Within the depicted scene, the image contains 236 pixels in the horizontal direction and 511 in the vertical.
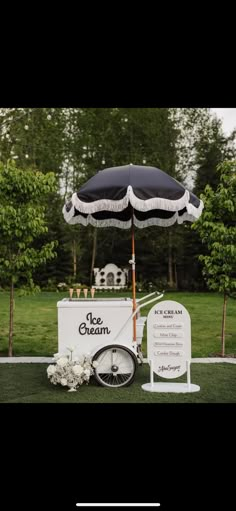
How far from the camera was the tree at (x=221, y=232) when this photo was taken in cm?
624

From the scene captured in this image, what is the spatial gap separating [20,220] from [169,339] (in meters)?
2.47

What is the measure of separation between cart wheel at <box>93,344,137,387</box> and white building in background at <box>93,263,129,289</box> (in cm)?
1129

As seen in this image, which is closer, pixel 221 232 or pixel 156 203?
pixel 156 203

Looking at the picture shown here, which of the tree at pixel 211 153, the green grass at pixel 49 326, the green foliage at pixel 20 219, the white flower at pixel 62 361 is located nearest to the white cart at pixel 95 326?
the white flower at pixel 62 361

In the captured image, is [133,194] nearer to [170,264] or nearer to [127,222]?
[127,222]

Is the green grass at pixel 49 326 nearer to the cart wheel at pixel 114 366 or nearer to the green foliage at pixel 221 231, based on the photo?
the green foliage at pixel 221 231

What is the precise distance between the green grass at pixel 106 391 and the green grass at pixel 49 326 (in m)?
1.21

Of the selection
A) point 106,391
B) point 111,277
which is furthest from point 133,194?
point 111,277

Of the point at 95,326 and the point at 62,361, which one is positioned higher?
the point at 95,326

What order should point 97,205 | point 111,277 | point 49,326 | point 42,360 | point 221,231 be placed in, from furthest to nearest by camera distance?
1. point 111,277
2. point 49,326
3. point 221,231
4. point 42,360
5. point 97,205

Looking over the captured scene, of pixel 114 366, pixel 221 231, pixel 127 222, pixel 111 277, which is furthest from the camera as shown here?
pixel 111 277

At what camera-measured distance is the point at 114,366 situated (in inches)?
182
